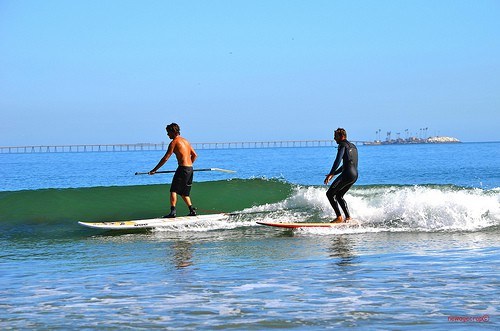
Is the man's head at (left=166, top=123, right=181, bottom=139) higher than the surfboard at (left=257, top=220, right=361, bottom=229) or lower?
higher

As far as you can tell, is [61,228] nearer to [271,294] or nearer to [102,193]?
[102,193]

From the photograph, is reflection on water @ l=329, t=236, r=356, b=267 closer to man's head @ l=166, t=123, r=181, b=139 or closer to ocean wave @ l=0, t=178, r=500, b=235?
ocean wave @ l=0, t=178, r=500, b=235

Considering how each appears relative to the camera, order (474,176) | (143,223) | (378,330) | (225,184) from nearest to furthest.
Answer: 1. (378,330)
2. (143,223)
3. (225,184)
4. (474,176)

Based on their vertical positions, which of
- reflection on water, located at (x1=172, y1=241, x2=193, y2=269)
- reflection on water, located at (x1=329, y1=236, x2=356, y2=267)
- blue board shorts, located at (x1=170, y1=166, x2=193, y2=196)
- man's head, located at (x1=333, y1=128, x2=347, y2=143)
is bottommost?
reflection on water, located at (x1=172, y1=241, x2=193, y2=269)

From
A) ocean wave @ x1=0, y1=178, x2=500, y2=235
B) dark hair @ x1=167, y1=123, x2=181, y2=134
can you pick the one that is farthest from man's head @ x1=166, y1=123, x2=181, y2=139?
ocean wave @ x1=0, y1=178, x2=500, y2=235

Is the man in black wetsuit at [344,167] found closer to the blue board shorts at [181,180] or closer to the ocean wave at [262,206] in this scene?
the ocean wave at [262,206]

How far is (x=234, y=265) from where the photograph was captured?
9164mm

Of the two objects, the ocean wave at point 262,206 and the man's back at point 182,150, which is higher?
the man's back at point 182,150

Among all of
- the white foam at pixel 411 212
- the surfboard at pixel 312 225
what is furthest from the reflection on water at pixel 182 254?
the white foam at pixel 411 212

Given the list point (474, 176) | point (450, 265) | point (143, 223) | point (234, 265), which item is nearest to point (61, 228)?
point (143, 223)

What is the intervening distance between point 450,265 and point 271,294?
265 cm

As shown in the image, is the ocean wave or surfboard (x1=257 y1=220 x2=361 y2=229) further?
the ocean wave

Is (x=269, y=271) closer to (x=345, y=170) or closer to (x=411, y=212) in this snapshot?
(x=345, y=170)

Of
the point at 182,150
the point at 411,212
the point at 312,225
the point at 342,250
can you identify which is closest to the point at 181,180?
the point at 182,150
